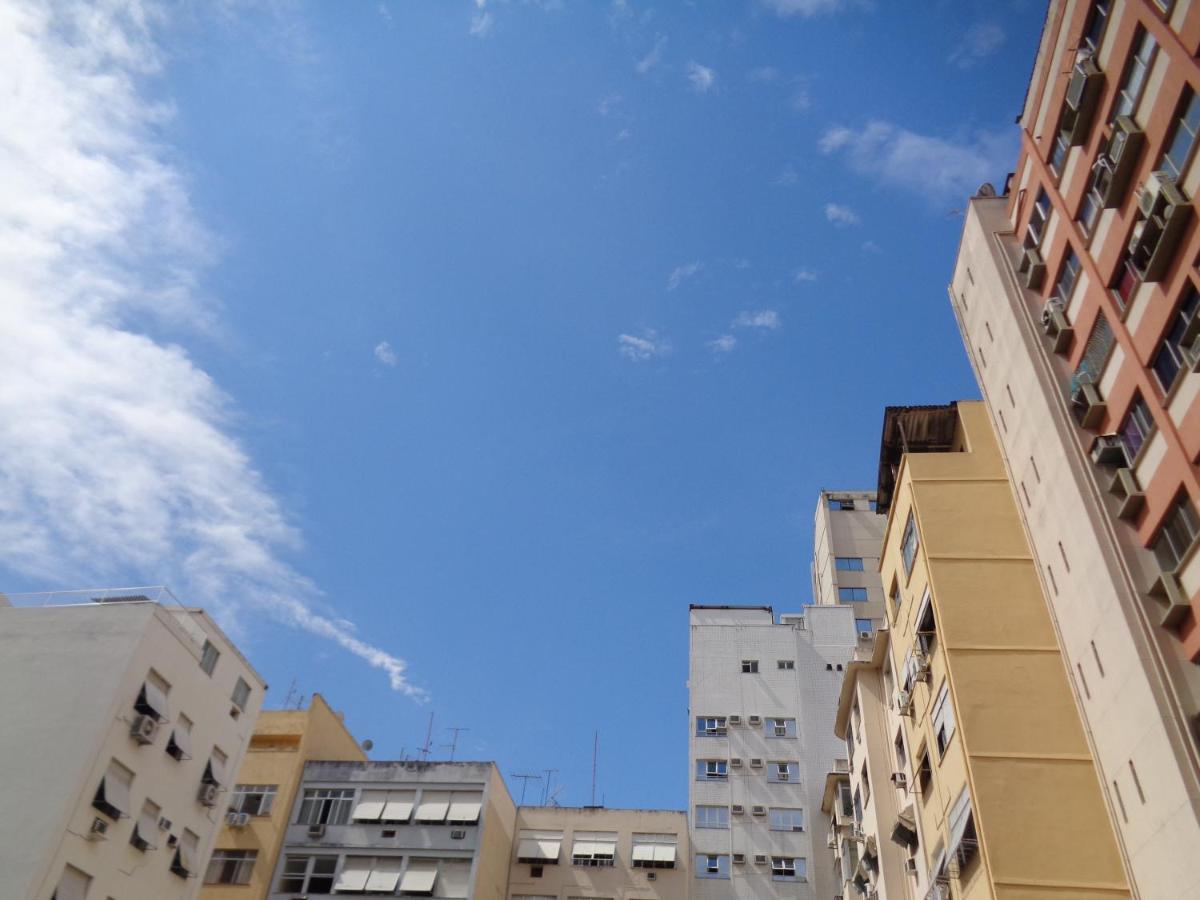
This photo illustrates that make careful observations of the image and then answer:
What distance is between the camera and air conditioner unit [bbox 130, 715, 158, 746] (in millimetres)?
33312

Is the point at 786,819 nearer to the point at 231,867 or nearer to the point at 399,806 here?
the point at 399,806

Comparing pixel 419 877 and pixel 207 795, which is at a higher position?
pixel 419 877

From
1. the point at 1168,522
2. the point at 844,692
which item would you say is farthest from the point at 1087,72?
the point at 844,692

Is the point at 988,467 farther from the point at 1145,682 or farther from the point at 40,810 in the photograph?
the point at 40,810

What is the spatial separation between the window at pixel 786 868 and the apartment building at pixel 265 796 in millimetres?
24615

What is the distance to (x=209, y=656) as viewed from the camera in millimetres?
39562

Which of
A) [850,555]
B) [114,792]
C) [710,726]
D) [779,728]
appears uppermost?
[850,555]

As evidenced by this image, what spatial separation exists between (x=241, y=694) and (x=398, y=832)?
1208 centimetres

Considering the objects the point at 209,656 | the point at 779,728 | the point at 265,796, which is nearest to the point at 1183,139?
the point at 209,656

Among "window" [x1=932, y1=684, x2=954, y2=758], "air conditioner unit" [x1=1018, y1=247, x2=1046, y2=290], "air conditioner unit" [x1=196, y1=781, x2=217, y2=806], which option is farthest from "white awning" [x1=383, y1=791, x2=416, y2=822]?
"air conditioner unit" [x1=1018, y1=247, x2=1046, y2=290]

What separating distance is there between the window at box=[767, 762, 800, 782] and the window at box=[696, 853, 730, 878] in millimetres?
5300

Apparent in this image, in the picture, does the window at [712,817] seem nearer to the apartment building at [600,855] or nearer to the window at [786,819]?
the apartment building at [600,855]

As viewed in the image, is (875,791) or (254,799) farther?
(254,799)

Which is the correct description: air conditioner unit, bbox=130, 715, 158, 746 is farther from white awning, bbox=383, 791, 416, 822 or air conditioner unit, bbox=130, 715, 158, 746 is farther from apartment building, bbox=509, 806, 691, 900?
apartment building, bbox=509, 806, 691, 900
